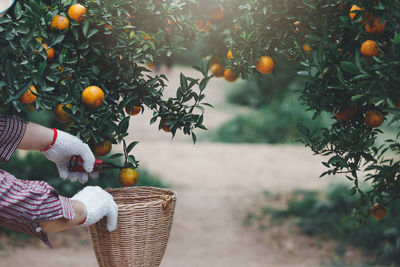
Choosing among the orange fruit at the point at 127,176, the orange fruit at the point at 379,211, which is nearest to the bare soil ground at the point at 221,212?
the orange fruit at the point at 379,211

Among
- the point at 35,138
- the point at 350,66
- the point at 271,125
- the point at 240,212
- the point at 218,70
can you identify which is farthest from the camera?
the point at 271,125

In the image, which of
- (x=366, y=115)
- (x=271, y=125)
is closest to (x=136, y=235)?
(x=366, y=115)

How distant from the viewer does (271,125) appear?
9844 mm

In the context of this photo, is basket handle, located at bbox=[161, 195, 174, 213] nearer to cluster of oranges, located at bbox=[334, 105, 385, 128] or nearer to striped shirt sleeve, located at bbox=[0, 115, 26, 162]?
striped shirt sleeve, located at bbox=[0, 115, 26, 162]

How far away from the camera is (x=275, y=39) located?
83.7 inches

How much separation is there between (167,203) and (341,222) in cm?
226

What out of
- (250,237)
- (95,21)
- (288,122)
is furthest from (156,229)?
(288,122)

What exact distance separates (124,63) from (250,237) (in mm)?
3237

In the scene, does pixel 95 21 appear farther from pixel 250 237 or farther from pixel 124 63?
pixel 250 237

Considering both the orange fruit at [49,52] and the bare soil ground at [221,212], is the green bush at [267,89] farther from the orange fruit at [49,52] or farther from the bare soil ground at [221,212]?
the orange fruit at [49,52]

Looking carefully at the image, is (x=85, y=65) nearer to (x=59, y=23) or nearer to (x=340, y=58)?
(x=59, y=23)

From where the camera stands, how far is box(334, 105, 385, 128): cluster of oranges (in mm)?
1838

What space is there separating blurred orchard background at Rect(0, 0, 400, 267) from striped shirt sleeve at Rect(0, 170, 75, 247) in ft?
1.94

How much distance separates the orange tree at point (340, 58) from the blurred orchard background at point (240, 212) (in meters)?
0.19
